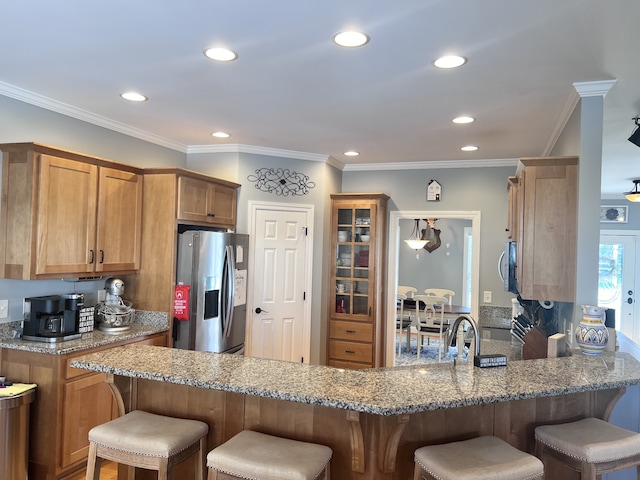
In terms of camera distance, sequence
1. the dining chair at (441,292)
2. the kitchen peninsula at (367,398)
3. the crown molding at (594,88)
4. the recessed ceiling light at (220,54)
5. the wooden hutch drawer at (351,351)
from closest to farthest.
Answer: the kitchen peninsula at (367,398) → the recessed ceiling light at (220,54) → the crown molding at (594,88) → the wooden hutch drawer at (351,351) → the dining chair at (441,292)

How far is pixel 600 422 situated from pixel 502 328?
2878 millimetres

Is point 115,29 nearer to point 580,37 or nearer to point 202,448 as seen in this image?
point 202,448

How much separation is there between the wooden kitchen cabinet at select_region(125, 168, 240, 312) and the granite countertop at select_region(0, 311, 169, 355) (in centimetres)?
9

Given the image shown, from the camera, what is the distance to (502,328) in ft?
15.6

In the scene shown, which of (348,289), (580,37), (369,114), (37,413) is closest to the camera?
(580,37)

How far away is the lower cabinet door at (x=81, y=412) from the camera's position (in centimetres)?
291

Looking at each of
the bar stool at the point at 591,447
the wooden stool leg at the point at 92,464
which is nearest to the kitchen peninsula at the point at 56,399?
the wooden stool leg at the point at 92,464

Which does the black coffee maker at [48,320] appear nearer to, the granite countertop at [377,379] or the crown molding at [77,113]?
the granite countertop at [377,379]

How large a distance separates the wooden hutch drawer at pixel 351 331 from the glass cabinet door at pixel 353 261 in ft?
0.40

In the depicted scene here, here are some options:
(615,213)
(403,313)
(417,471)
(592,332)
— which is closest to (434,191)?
(403,313)

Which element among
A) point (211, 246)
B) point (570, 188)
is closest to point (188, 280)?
→ point (211, 246)

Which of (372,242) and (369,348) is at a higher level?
(372,242)

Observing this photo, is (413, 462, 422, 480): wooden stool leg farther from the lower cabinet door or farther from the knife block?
the lower cabinet door

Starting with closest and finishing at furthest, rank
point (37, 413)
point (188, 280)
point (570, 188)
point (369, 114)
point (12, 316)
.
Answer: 1. point (570, 188)
2. point (37, 413)
3. point (12, 316)
4. point (369, 114)
5. point (188, 280)
